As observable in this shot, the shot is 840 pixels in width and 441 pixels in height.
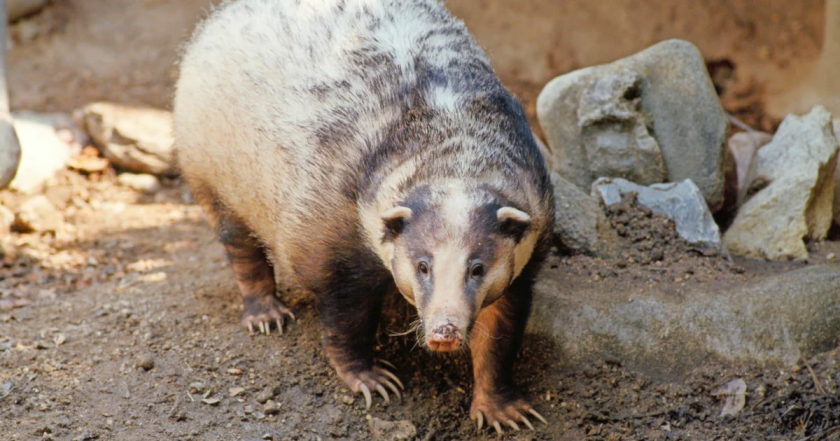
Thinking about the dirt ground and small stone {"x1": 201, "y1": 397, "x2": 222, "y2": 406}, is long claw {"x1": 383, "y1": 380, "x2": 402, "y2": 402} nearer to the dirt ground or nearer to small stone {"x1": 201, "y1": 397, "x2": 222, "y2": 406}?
the dirt ground

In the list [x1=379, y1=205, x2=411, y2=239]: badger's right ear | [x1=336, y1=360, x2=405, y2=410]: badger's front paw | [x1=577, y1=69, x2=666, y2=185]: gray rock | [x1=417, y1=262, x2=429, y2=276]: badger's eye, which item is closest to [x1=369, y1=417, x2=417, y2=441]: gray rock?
[x1=336, y1=360, x2=405, y2=410]: badger's front paw

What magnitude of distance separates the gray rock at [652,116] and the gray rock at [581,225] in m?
0.65

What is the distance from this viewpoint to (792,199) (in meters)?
6.37

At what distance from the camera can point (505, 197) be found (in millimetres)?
4531

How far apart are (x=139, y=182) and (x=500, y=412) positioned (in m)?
5.43

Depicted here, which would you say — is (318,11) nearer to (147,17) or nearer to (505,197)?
Answer: (505,197)

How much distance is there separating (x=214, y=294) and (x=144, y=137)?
123 inches

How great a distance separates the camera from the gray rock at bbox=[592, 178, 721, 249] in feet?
20.1

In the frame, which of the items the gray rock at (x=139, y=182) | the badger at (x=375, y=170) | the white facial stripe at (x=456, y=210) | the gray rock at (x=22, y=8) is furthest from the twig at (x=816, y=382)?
the gray rock at (x=22, y=8)

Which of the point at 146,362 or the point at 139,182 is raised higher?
the point at 146,362

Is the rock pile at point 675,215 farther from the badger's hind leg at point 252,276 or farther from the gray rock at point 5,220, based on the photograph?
the gray rock at point 5,220

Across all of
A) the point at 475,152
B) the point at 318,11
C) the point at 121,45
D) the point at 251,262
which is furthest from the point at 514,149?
the point at 121,45

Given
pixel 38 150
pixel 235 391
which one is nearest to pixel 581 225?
pixel 235 391

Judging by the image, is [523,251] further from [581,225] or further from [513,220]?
[581,225]
